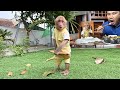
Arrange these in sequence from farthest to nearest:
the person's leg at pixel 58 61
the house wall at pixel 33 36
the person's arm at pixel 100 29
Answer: the person's leg at pixel 58 61 → the house wall at pixel 33 36 → the person's arm at pixel 100 29

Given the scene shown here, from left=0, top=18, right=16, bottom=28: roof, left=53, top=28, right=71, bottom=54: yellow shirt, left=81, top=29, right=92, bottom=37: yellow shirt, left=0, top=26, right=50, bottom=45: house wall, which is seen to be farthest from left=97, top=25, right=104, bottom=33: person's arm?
left=0, top=18, right=16, bottom=28: roof

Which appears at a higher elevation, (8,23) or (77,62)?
(8,23)

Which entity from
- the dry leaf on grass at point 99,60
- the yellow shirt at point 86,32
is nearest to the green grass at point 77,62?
the dry leaf on grass at point 99,60

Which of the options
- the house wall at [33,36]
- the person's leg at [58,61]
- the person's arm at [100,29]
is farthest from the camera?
the person's leg at [58,61]

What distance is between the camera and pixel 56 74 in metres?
1.17

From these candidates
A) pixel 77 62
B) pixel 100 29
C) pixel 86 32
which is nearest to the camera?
pixel 100 29

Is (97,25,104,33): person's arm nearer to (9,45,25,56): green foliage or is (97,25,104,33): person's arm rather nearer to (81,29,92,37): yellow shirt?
(81,29,92,37): yellow shirt

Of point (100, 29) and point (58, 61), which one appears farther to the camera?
point (58, 61)

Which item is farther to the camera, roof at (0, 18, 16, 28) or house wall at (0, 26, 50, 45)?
house wall at (0, 26, 50, 45)

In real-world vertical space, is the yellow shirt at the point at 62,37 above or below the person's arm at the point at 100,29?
below

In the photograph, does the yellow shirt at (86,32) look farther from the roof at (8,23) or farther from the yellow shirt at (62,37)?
the roof at (8,23)

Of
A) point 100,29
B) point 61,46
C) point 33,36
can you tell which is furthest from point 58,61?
point 100,29

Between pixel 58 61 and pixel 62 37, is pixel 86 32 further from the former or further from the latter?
pixel 58 61
